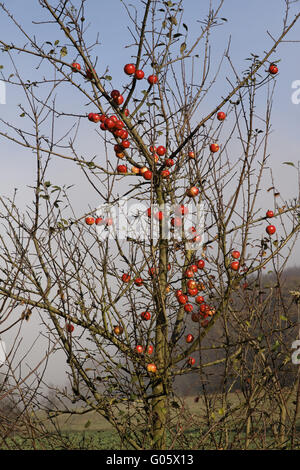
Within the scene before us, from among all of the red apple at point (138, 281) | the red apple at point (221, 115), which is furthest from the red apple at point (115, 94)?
the red apple at point (138, 281)

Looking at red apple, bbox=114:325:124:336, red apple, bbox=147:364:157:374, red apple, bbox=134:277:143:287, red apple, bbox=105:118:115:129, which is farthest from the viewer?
red apple, bbox=134:277:143:287

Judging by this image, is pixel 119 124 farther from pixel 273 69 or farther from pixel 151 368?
pixel 151 368

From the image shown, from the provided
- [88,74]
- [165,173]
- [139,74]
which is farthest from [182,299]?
[88,74]

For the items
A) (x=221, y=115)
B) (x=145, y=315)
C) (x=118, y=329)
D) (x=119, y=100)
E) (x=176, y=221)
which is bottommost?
(x=118, y=329)

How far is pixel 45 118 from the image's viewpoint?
458 cm

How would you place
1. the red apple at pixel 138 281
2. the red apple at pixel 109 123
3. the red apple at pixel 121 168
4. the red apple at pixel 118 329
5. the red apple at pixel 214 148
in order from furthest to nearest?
1. the red apple at pixel 214 148
2. the red apple at pixel 121 168
3. the red apple at pixel 138 281
4. the red apple at pixel 109 123
5. the red apple at pixel 118 329

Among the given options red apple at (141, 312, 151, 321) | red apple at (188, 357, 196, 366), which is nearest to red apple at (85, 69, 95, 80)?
red apple at (141, 312, 151, 321)

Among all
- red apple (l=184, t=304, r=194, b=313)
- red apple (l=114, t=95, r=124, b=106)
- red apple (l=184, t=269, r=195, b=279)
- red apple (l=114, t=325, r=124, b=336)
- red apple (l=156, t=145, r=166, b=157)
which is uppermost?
red apple (l=114, t=95, r=124, b=106)

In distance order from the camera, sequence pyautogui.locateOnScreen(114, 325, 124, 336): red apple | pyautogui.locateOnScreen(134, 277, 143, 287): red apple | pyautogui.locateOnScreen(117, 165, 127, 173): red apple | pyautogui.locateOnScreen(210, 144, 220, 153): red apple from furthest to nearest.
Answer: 1. pyautogui.locateOnScreen(210, 144, 220, 153): red apple
2. pyautogui.locateOnScreen(117, 165, 127, 173): red apple
3. pyautogui.locateOnScreen(134, 277, 143, 287): red apple
4. pyautogui.locateOnScreen(114, 325, 124, 336): red apple

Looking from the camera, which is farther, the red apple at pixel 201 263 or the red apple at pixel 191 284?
the red apple at pixel 201 263

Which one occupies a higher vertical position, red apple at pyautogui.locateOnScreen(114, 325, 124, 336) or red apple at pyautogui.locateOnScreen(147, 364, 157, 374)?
red apple at pyautogui.locateOnScreen(114, 325, 124, 336)

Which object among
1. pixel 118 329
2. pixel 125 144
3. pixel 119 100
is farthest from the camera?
pixel 125 144

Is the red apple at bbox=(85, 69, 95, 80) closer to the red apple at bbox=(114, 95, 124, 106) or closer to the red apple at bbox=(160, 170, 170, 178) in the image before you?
the red apple at bbox=(114, 95, 124, 106)

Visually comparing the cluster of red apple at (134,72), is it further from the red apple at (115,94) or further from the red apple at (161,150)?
the red apple at (161,150)
